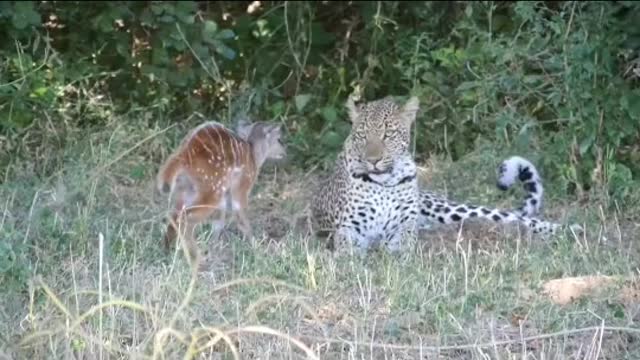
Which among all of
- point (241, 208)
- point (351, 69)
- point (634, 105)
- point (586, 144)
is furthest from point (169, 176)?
point (351, 69)

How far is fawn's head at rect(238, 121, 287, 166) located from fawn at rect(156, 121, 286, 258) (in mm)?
209

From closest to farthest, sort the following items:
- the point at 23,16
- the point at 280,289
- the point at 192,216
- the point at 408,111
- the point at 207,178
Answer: the point at 280,289
the point at 192,216
the point at 207,178
the point at 408,111
the point at 23,16

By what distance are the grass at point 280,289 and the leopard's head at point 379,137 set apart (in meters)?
0.54

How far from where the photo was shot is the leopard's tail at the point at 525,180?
966 cm

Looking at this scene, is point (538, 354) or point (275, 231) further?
point (275, 231)

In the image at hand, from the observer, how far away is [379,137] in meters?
9.14

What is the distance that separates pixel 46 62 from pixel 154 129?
2.87 ft

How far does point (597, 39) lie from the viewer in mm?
9539

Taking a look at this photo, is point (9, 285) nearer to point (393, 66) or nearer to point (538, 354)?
point (538, 354)

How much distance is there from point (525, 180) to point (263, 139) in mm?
1645

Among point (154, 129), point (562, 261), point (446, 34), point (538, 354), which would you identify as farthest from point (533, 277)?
point (446, 34)

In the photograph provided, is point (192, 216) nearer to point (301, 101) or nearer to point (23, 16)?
point (23, 16)

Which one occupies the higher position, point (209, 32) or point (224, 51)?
point (209, 32)

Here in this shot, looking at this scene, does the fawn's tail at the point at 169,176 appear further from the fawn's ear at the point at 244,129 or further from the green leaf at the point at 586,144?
the green leaf at the point at 586,144
